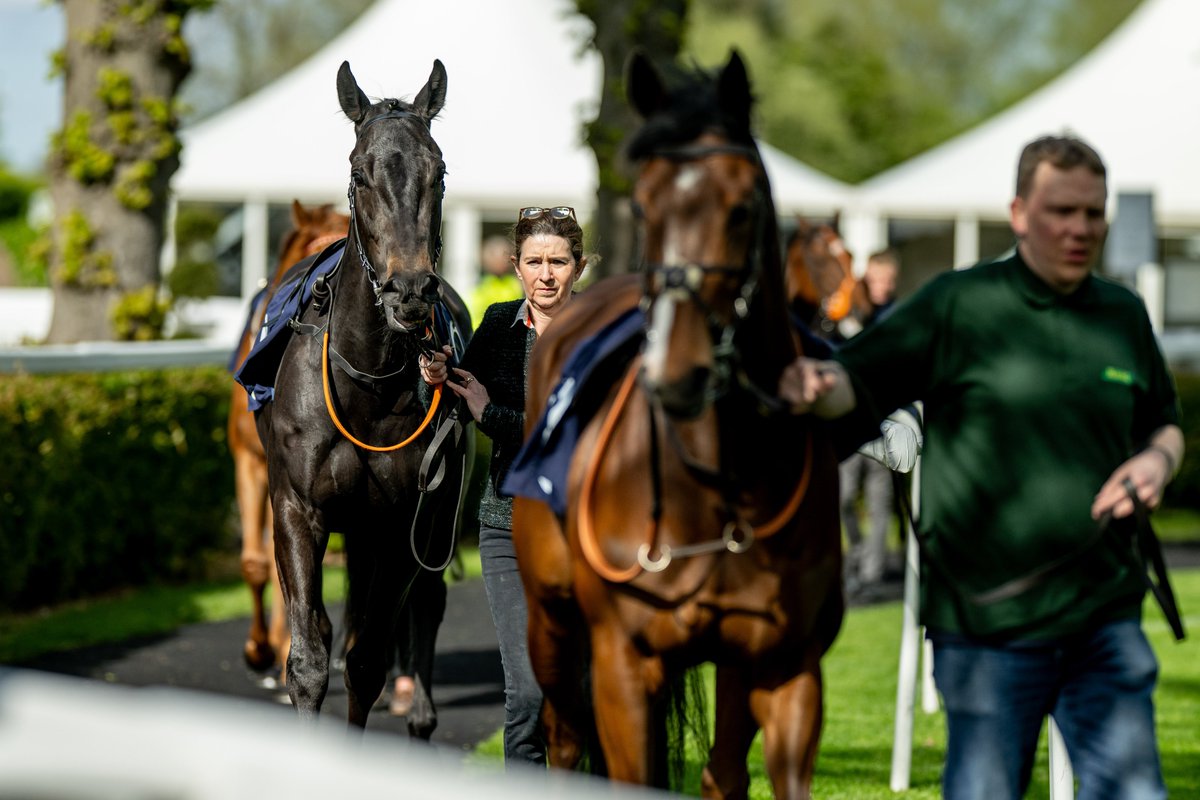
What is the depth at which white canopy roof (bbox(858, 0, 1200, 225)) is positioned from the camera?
21.9 metres

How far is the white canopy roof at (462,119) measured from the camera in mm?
22078

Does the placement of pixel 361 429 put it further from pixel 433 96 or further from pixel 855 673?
pixel 855 673

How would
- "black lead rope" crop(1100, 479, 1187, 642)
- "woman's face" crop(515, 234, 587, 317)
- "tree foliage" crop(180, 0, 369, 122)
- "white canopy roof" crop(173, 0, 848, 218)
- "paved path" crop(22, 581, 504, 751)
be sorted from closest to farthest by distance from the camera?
"black lead rope" crop(1100, 479, 1187, 642) → "woman's face" crop(515, 234, 587, 317) → "paved path" crop(22, 581, 504, 751) → "white canopy roof" crop(173, 0, 848, 218) → "tree foliage" crop(180, 0, 369, 122)

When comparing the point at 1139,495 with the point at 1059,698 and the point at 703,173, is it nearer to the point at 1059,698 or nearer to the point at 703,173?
the point at 1059,698

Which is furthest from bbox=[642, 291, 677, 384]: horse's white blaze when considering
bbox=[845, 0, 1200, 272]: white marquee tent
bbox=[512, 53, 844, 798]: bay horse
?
bbox=[845, 0, 1200, 272]: white marquee tent

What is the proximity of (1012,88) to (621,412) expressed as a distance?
5129 centimetres

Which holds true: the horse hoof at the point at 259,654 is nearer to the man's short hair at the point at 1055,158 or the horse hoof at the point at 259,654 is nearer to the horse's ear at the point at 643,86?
the horse's ear at the point at 643,86

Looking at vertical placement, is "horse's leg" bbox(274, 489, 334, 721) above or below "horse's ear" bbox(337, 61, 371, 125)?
below

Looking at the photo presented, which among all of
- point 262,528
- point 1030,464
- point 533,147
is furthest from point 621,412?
point 533,147

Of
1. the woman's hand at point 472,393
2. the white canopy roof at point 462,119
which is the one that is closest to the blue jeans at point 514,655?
the woman's hand at point 472,393

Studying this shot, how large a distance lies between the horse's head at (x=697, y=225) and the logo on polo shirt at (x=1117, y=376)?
2.65 ft

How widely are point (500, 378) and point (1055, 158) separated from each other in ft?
7.68

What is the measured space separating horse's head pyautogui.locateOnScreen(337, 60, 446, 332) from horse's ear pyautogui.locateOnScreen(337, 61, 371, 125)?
0.01 metres

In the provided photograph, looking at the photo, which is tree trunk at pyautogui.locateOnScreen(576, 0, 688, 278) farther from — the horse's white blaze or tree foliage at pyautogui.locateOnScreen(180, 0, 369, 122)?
tree foliage at pyautogui.locateOnScreen(180, 0, 369, 122)
